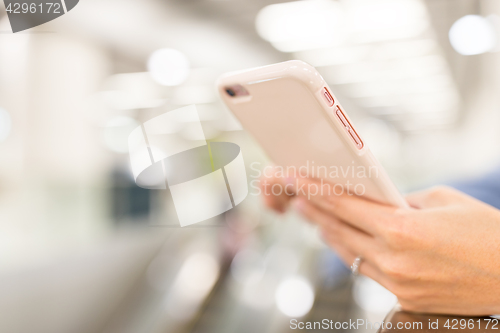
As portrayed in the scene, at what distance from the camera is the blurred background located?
1090 millimetres

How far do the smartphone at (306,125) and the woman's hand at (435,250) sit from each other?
0.10ft

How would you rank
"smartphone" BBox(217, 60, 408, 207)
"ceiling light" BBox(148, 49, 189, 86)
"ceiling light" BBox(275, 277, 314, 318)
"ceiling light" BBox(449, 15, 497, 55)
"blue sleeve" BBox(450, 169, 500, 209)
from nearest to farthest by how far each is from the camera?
→ "smartphone" BBox(217, 60, 408, 207) < "blue sleeve" BBox(450, 169, 500, 209) < "ceiling light" BBox(275, 277, 314, 318) < "ceiling light" BBox(449, 15, 497, 55) < "ceiling light" BBox(148, 49, 189, 86)

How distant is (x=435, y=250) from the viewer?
0.37 metres

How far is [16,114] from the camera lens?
249 centimetres

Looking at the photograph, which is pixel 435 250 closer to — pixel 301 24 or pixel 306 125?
pixel 306 125

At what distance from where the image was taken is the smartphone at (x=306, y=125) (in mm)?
344

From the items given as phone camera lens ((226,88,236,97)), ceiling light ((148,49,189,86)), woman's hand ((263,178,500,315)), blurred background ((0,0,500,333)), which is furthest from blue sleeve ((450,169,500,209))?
ceiling light ((148,49,189,86))

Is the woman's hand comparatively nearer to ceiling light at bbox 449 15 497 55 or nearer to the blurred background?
the blurred background

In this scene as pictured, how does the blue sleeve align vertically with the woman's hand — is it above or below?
below

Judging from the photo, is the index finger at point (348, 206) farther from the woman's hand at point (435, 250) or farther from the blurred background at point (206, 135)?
the blurred background at point (206, 135)

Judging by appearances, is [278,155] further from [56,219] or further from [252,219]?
[56,219]

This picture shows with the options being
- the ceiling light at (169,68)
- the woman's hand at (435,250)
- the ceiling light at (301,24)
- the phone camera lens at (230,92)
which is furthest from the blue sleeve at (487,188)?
the ceiling light at (169,68)

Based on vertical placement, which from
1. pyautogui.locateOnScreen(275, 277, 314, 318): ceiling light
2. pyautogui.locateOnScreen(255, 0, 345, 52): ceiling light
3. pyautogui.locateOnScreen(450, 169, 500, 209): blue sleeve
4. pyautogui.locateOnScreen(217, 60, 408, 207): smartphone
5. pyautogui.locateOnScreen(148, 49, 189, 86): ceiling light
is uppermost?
pyautogui.locateOnScreen(217, 60, 408, 207): smartphone

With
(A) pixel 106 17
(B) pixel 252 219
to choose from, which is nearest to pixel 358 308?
(B) pixel 252 219
